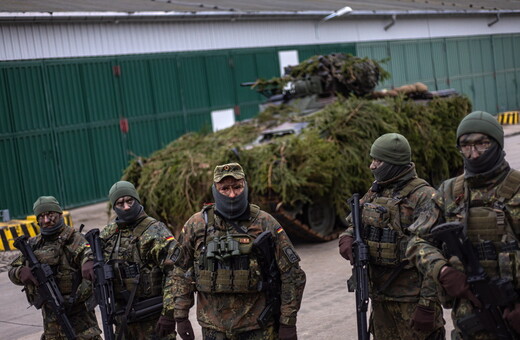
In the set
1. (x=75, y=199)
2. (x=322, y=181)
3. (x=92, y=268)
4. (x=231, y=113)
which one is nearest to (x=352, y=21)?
(x=231, y=113)

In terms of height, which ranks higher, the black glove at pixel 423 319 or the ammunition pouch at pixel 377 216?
the ammunition pouch at pixel 377 216

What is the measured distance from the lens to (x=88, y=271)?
611 centimetres

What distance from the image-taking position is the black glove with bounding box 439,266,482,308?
432cm

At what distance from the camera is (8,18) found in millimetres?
16703

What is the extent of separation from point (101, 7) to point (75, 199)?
4975 millimetres

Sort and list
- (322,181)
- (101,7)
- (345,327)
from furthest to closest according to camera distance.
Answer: (101,7) < (322,181) < (345,327)

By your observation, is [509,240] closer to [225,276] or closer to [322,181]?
[225,276]

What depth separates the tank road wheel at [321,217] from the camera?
1234cm

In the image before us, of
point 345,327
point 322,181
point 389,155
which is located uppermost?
point 389,155

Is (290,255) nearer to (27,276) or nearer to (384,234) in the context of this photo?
(384,234)

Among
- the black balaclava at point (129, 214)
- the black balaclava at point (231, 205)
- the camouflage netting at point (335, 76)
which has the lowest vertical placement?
the black balaclava at point (129, 214)

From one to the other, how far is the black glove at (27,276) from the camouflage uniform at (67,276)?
0.31ft

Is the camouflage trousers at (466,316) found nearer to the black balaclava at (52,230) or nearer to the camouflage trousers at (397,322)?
the camouflage trousers at (397,322)

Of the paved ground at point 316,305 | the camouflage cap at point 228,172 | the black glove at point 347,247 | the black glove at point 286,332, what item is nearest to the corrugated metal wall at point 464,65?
the paved ground at point 316,305
